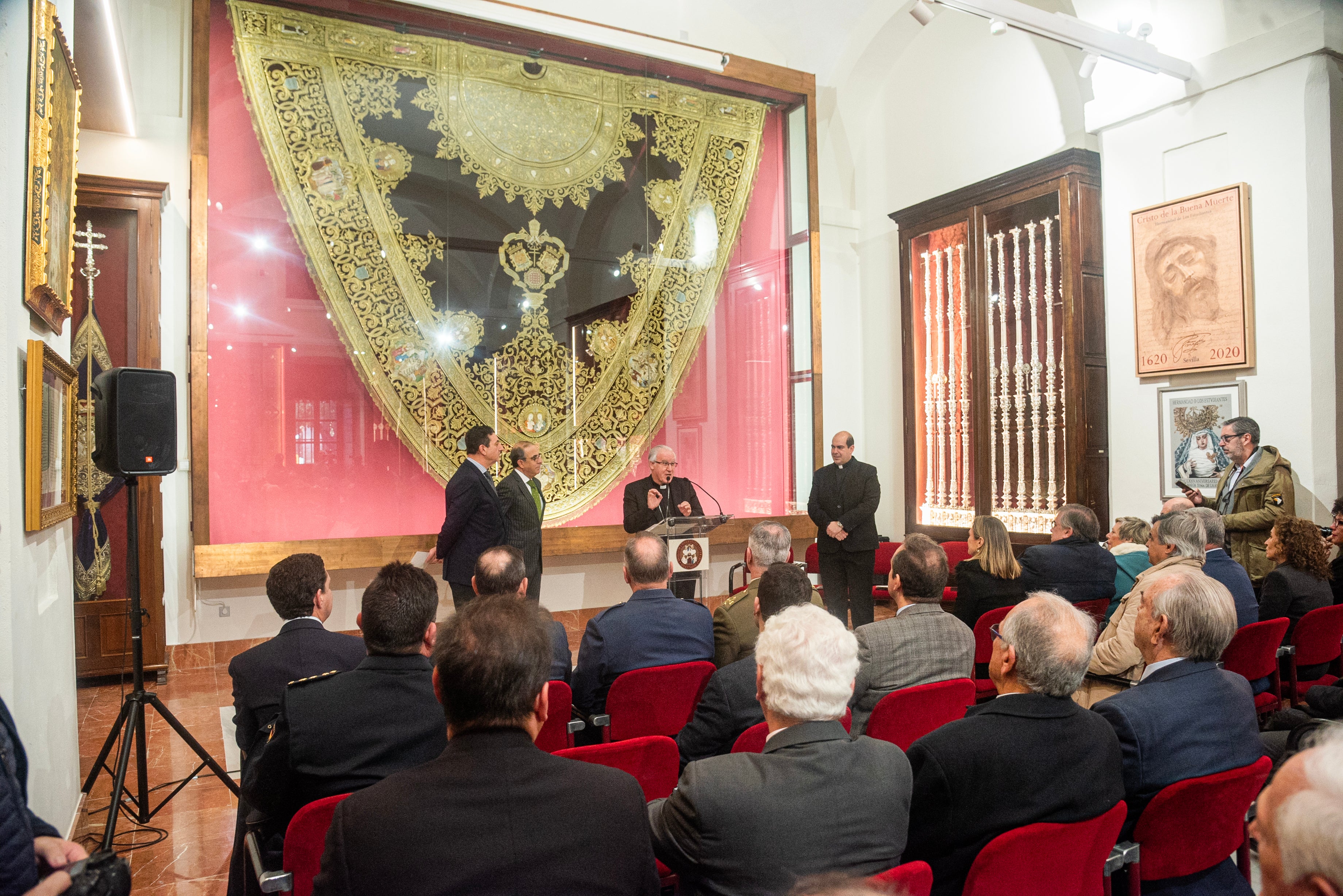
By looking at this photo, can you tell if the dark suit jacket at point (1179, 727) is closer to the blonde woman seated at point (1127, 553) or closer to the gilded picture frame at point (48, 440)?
the blonde woman seated at point (1127, 553)

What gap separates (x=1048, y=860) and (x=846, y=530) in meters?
4.40

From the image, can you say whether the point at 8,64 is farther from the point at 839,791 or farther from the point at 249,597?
the point at 249,597

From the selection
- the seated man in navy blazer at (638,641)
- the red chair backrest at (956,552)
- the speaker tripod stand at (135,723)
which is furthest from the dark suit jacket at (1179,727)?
the red chair backrest at (956,552)

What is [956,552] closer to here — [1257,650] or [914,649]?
[1257,650]

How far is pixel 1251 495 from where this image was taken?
491 cm

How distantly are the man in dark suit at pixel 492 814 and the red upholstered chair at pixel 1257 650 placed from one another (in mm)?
2682

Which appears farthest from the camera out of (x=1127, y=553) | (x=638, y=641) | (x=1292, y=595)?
(x=1127, y=553)

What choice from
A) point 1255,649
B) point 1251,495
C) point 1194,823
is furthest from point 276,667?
point 1251,495

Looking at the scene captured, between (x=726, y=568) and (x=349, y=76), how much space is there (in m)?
4.70

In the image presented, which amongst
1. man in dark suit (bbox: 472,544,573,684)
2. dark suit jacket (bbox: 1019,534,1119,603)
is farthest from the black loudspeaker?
dark suit jacket (bbox: 1019,534,1119,603)

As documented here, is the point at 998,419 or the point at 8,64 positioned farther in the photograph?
the point at 998,419

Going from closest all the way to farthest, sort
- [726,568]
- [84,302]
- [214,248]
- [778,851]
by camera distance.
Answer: [778,851], [84,302], [214,248], [726,568]

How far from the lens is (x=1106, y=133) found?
20.3 feet

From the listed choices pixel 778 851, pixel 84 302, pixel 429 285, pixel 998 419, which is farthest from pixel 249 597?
pixel 998 419
